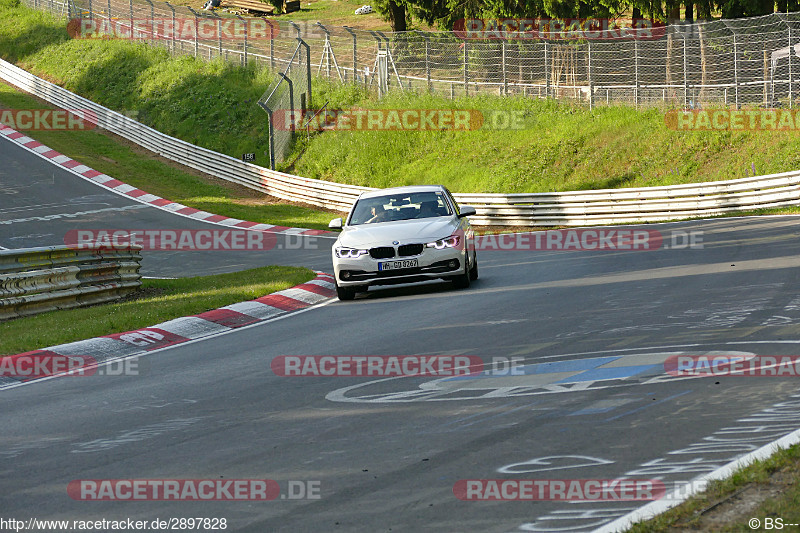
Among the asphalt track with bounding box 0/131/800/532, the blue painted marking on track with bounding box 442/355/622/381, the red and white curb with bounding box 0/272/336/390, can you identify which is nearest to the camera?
the asphalt track with bounding box 0/131/800/532

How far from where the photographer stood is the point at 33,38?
55.8 m

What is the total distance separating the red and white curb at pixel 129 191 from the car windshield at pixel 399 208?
11.9 m

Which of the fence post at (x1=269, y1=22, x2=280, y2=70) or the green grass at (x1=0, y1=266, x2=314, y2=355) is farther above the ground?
the fence post at (x1=269, y1=22, x2=280, y2=70)

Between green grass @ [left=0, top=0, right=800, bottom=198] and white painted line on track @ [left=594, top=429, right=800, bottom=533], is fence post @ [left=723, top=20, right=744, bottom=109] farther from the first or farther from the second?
white painted line on track @ [left=594, top=429, right=800, bottom=533]

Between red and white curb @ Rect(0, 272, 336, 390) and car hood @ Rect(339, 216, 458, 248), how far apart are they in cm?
118

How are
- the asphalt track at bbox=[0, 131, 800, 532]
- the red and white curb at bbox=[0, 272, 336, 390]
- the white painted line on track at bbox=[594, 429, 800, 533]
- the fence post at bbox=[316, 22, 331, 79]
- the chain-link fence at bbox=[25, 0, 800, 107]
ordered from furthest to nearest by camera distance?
the fence post at bbox=[316, 22, 331, 79] < the chain-link fence at bbox=[25, 0, 800, 107] < the red and white curb at bbox=[0, 272, 336, 390] < the asphalt track at bbox=[0, 131, 800, 532] < the white painted line on track at bbox=[594, 429, 800, 533]

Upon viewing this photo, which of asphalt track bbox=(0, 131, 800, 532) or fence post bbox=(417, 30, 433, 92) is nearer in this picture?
asphalt track bbox=(0, 131, 800, 532)

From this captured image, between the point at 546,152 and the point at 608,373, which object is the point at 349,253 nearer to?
the point at 608,373

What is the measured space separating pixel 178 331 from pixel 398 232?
3.57 m

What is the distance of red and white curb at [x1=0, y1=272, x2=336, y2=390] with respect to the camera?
1088 cm

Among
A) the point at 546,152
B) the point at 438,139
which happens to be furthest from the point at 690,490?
the point at 438,139

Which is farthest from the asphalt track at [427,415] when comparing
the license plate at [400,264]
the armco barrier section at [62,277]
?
the armco barrier section at [62,277]

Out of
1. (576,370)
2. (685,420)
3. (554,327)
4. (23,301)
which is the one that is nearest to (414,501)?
(685,420)

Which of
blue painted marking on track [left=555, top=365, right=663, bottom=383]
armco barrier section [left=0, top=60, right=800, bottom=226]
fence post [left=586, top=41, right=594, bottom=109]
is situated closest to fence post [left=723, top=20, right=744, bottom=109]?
fence post [left=586, top=41, right=594, bottom=109]
